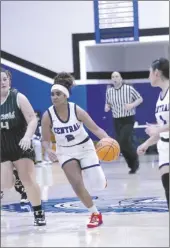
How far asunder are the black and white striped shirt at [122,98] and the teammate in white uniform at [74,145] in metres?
5.80

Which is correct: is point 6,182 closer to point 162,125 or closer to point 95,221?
point 95,221

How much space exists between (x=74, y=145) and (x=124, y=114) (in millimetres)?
6109

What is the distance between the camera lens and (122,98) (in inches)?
476

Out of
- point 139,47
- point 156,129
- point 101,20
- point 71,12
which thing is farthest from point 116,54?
point 156,129

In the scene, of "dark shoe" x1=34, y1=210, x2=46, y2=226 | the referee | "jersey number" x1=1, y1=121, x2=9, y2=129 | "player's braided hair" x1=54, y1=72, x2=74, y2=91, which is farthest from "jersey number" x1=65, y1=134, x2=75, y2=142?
the referee

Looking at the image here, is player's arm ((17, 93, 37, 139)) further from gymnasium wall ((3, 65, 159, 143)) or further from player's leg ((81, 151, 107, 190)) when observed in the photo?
gymnasium wall ((3, 65, 159, 143))

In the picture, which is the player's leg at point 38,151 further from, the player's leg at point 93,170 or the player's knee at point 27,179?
the player's knee at point 27,179

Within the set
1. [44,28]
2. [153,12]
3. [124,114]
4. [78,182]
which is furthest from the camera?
[44,28]

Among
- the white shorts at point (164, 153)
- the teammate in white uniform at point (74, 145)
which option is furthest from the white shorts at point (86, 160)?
the white shorts at point (164, 153)

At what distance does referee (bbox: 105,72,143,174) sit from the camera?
39.5 ft

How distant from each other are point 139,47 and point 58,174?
738cm

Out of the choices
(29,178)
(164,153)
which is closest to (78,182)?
(29,178)

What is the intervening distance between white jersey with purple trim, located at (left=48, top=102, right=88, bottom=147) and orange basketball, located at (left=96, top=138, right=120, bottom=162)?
32 cm

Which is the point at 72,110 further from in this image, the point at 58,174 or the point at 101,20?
the point at 101,20
